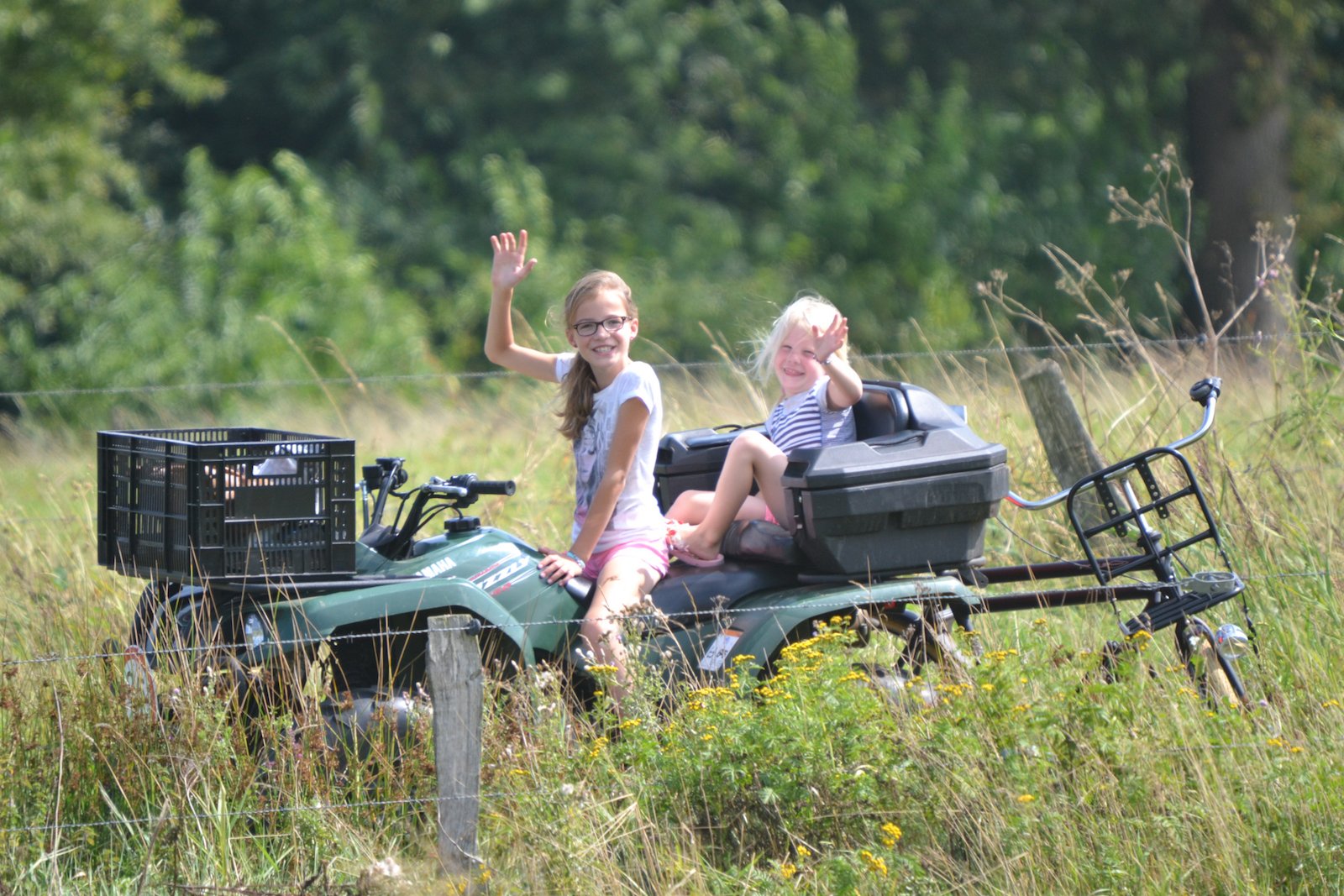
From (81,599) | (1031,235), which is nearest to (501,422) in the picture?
(81,599)

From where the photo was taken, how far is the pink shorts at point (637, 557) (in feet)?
14.7

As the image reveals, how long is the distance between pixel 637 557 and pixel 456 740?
1.01m

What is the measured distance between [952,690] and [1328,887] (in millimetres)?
962

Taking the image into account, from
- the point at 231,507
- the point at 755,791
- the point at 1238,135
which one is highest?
the point at 1238,135

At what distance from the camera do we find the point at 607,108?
1873 cm

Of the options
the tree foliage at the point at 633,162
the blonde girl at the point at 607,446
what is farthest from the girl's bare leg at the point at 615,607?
the tree foliage at the point at 633,162

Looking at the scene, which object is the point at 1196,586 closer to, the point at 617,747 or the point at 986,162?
the point at 617,747

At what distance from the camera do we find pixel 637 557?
4477mm

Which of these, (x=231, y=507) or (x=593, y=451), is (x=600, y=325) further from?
(x=231, y=507)

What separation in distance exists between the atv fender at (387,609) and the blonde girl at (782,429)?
65cm

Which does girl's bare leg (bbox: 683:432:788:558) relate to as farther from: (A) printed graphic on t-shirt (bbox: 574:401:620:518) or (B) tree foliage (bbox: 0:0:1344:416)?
(B) tree foliage (bbox: 0:0:1344:416)

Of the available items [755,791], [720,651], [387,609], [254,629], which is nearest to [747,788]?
[755,791]

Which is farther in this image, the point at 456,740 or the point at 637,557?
the point at 637,557

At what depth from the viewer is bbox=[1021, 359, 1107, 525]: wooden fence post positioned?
583 centimetres
